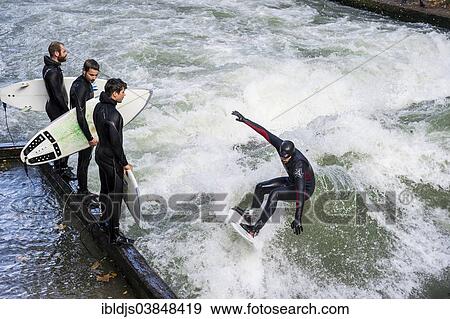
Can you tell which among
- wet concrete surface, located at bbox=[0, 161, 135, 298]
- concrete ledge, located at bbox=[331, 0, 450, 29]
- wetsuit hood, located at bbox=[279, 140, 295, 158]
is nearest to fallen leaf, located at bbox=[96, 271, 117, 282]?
wet concrete surface, located at bbox=[0, 161, 135, 298]

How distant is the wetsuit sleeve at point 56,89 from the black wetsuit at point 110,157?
62.0 inches

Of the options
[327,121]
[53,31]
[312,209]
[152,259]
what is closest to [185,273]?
[152,259]

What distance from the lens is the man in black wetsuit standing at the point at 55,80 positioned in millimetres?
6777

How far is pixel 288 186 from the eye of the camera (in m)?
6.34

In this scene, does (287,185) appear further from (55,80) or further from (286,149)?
(55,80)

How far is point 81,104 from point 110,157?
103 centimetres

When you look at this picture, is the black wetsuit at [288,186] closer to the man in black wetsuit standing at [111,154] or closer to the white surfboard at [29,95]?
the man in black wetsuit standing at [111,154]

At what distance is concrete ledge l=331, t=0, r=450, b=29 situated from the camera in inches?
674

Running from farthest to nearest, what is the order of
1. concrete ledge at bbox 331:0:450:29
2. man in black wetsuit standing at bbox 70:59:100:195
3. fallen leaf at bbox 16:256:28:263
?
concrete ledge at bbox 331:0:450:29, man in black wetsuit standing at bbox 70:59:100:195, fallen leaf at bbox 16:256:28:263

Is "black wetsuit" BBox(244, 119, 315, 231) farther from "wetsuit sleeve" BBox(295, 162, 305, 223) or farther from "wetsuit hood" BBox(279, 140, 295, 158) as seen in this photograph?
"wetsuit hood" BBox(279, 140, 295, 158)

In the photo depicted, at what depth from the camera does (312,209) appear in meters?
7.60

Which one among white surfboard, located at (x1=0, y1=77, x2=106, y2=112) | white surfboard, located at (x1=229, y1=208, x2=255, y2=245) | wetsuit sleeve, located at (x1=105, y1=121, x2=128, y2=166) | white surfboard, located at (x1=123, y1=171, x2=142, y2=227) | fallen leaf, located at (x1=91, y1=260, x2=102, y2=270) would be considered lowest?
fallen leaf, located at (x1=91, y1=260, x2=102, y2=270)

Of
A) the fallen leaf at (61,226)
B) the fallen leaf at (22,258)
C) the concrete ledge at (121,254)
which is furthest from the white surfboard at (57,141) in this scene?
the fallen leaf at (22,258)

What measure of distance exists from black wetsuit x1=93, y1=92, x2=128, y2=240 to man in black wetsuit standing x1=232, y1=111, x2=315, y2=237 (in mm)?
1320
